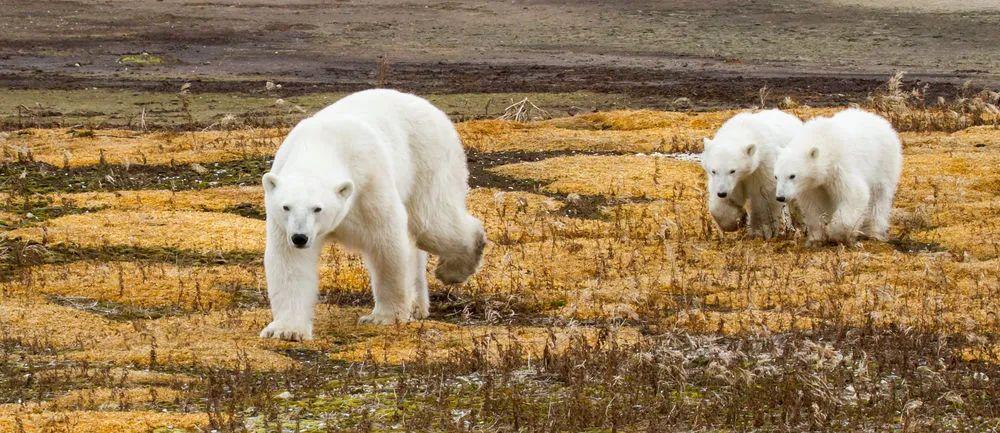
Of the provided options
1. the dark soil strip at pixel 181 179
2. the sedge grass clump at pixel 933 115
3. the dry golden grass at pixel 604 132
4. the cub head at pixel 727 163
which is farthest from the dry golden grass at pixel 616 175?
the sedge grass clump at pixel 933 115

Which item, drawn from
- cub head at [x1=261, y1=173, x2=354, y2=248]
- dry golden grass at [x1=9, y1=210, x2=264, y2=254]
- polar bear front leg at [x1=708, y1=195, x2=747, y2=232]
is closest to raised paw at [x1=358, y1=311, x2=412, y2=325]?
cub head at [x1=261, y1=173, x2=354, y2=248]

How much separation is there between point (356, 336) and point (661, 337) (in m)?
2.25

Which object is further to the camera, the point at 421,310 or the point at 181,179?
the point at 181,179

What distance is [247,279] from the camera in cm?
1181

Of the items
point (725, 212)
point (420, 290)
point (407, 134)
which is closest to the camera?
point (407, 134)

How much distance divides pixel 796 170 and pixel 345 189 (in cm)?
539

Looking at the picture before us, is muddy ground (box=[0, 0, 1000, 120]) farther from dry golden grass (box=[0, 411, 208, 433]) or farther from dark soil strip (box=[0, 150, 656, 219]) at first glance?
dry golden grass (box=[0, 411, 208, 433])

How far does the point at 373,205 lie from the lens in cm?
949

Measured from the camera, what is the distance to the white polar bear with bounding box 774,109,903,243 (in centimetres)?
1291

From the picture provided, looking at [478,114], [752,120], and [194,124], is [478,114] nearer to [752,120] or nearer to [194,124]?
A: [194,124]

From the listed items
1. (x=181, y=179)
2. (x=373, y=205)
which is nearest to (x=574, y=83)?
(x=181, y=179)

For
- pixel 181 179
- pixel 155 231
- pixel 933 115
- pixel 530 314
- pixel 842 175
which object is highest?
pixel 933 115

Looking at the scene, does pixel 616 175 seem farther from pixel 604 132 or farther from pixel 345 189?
pixel 345 189

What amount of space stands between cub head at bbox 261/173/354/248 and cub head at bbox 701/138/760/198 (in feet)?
16.7
